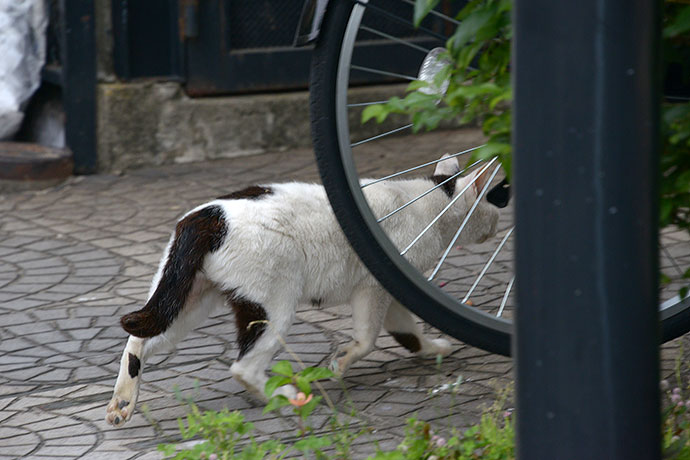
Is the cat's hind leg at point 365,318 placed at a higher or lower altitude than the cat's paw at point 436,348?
higher

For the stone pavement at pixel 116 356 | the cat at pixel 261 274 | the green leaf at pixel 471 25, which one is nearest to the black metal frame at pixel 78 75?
the stone pavement at pixel 116 356

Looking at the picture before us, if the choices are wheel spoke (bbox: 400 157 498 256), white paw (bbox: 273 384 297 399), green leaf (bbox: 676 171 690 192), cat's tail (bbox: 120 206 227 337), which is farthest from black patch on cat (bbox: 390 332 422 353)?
green leaf (bbox: 676 171 690 192)

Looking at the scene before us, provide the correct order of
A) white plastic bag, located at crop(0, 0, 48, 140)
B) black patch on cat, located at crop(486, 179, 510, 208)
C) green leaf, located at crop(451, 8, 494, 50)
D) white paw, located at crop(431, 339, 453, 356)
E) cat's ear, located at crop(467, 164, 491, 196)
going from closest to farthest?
green leaf, located at crop(451, 8, 494, 50)
black patch on cat, located at crop(486, 179, 510, 208)
cat's ear, located at crop(467, 164, 491, 196)
white paw, located at crop(431, 339, 453, 356)
white plastic bag, located at crop(0, 0, 48, 140)

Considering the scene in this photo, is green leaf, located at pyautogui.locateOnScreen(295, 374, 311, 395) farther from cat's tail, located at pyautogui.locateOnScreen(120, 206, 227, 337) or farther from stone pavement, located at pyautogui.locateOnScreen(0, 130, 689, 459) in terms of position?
cat's tail, located at pyautogui.locateOnScreen(120, 206, 227, 337)

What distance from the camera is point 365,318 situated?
3430 mm

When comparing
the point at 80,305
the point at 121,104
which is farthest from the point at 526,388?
the point at 121,104

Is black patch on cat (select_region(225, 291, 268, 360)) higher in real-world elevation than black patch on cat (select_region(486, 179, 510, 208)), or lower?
lower

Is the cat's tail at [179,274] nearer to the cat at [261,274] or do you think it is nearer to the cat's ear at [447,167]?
the cat at [261,274]

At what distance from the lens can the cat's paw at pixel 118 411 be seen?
3.10 meters

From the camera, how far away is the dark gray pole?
1.73m

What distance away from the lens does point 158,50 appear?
21.9ft

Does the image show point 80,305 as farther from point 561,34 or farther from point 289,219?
point 561,34

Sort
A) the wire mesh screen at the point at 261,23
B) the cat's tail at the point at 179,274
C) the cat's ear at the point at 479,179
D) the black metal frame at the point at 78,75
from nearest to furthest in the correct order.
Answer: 1. the cat's tail at the point at 179,274
2. the cat's ear at the point at 479,179
3. the black metal frame at the point at 78,75
4. the wire mesh screen at the point at 261,23

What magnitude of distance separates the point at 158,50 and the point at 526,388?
204 inches
